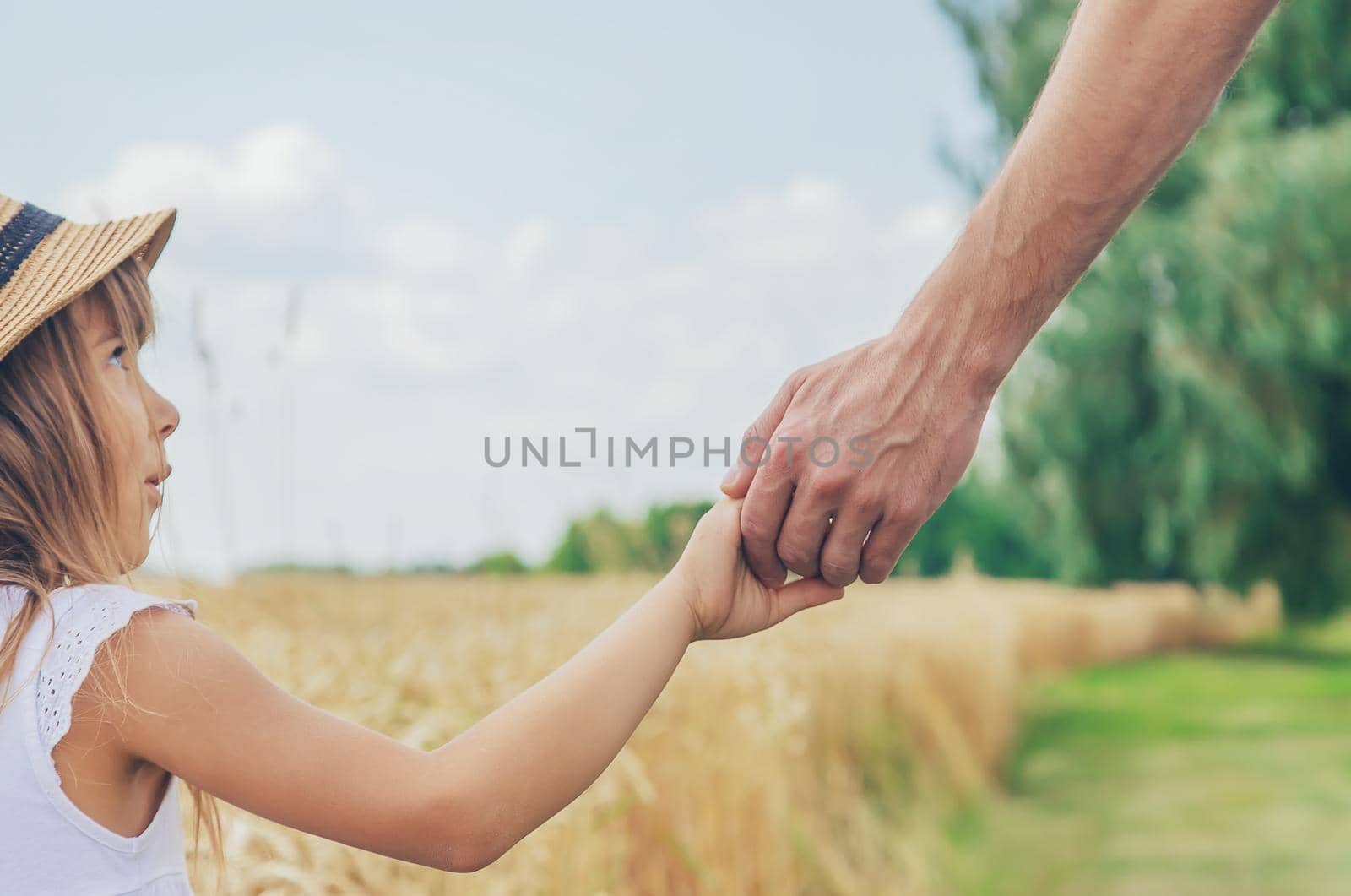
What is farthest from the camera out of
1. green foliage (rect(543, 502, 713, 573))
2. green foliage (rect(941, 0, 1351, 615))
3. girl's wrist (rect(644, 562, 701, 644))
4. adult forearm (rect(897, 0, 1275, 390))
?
green foliage (rect(941, 0, 1351, 615))

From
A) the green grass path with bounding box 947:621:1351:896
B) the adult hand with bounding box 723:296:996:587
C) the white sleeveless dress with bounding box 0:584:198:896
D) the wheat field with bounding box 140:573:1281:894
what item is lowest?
the green grass path with bounding box 947:621:1351:896

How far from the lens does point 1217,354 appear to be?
1148 centimetres

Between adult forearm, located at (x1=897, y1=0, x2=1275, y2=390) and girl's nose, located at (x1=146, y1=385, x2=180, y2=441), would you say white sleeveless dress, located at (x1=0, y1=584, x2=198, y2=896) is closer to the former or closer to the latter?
girl's nose, located at (x1=146, y1=385, x2=180, y2=441)

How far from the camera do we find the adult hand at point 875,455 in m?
1.89

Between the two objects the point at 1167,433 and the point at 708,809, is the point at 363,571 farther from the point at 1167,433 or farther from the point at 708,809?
the point at 1167,433

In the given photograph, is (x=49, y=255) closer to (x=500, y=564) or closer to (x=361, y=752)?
(x=361, y=752)

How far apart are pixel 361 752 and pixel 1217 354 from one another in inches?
463

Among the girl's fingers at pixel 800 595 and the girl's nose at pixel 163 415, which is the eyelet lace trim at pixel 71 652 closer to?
the girl's nose at pixel 163 415

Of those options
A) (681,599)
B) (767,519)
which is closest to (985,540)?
(767,519)

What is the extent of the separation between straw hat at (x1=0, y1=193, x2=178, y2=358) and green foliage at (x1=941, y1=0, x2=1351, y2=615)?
11071mm

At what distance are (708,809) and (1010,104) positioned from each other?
11.0 metres

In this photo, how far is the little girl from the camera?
1269 millimetres

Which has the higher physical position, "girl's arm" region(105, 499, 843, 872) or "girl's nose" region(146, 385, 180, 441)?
"girl's nose" region(146, 385, 180, 441)

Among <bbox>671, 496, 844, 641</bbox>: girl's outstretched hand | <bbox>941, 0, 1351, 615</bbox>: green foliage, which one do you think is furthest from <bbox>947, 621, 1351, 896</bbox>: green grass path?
<bbox>671, 496, 844, 641</bbox>: girl's outstretched hand
